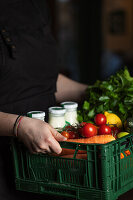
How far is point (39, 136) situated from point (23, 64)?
495mm

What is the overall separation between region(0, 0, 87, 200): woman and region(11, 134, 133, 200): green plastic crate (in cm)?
9

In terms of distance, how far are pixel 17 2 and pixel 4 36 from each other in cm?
28

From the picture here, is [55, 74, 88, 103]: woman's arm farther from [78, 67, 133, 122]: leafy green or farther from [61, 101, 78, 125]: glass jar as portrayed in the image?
[61, 101, 78, 125]: glass jar

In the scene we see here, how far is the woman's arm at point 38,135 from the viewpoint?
3.20 ft

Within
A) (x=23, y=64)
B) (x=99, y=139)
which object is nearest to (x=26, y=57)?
(x=23, y=64)

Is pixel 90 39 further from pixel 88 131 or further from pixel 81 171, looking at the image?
pixel 81 171

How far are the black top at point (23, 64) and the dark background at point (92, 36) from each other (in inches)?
181

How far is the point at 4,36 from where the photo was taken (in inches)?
52.5

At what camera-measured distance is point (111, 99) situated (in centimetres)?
145

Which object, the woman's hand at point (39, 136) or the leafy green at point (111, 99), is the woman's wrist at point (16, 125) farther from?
the leafy green at point (111, 99)

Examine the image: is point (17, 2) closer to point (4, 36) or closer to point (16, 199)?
point (4, 36)

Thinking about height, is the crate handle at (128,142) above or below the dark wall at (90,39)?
below

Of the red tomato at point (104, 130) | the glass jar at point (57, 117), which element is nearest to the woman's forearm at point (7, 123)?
the glass jar at point (57, 117)

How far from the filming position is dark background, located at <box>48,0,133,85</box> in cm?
655
